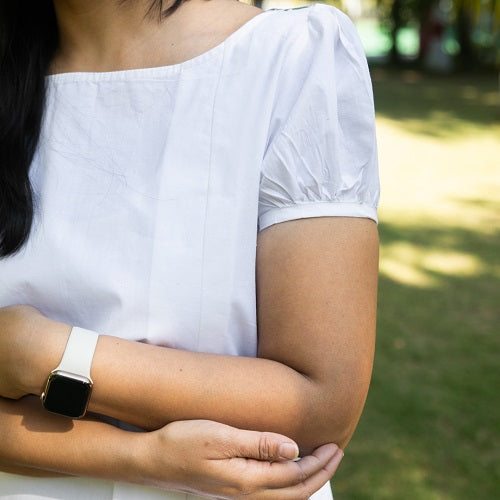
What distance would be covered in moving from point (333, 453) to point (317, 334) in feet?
0.60

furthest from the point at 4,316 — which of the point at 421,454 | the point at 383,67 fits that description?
the point at 383,67

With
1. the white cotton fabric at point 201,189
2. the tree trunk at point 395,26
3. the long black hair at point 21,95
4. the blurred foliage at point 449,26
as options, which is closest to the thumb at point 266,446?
the white cotton fabric at point 201,189

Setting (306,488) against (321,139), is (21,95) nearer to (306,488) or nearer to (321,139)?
(321,139)

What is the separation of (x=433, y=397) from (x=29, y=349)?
2.81 metres

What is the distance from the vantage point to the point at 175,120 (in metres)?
1.18

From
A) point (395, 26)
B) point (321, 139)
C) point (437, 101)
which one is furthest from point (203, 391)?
point (395, 26)

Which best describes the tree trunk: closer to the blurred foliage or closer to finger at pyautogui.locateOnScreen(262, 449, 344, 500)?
the blurred foliage

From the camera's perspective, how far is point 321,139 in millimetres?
1100


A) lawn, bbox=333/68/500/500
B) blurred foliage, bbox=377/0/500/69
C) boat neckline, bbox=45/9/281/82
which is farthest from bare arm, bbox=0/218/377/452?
blurred foliage, bbox=377/0/500/69

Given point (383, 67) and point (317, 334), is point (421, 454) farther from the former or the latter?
point (383, 67)

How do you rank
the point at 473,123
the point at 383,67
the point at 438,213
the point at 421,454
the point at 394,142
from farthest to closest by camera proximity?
1. the point at 383,67
2. the point at 473,123
3. the point at 394,142
4. the point at 438,213
5. the point at 421,454

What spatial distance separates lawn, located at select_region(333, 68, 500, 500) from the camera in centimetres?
309

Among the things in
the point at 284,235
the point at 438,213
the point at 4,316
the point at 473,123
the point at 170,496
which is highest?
the point at 284,235

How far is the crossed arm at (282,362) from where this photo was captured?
106cm
